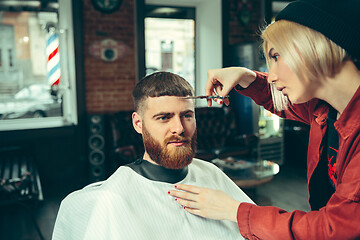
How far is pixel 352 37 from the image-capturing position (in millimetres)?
848

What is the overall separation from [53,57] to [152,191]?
11.3 feet

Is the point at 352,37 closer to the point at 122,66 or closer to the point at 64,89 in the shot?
the point at 122,66

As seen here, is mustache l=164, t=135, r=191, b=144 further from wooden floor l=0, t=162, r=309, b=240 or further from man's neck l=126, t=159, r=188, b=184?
wooden floor l=0, t=162, r=309, b=240

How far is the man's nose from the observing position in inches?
52.1

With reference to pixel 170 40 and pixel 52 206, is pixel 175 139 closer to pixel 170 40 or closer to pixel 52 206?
pixel 52 206

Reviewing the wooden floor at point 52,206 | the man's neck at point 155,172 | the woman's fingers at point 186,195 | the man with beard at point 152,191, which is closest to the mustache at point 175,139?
the man with beard at point 152,191

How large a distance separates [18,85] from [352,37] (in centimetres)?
431

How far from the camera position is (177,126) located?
1.33m

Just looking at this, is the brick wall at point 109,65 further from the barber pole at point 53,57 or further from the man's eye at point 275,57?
the man's eye at point 275,57

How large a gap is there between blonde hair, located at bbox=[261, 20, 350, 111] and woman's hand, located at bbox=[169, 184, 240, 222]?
1.48 feet

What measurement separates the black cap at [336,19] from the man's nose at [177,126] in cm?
60

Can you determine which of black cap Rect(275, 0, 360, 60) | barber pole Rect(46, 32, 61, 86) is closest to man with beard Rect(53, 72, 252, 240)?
black cap Rect(275, 0, 360, 60)

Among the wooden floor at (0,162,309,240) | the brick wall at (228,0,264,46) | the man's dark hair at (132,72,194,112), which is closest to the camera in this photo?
the man's dark hair at (132,72,194,112)

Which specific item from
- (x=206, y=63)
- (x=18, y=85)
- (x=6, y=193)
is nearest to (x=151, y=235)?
(x=6, y=193)
